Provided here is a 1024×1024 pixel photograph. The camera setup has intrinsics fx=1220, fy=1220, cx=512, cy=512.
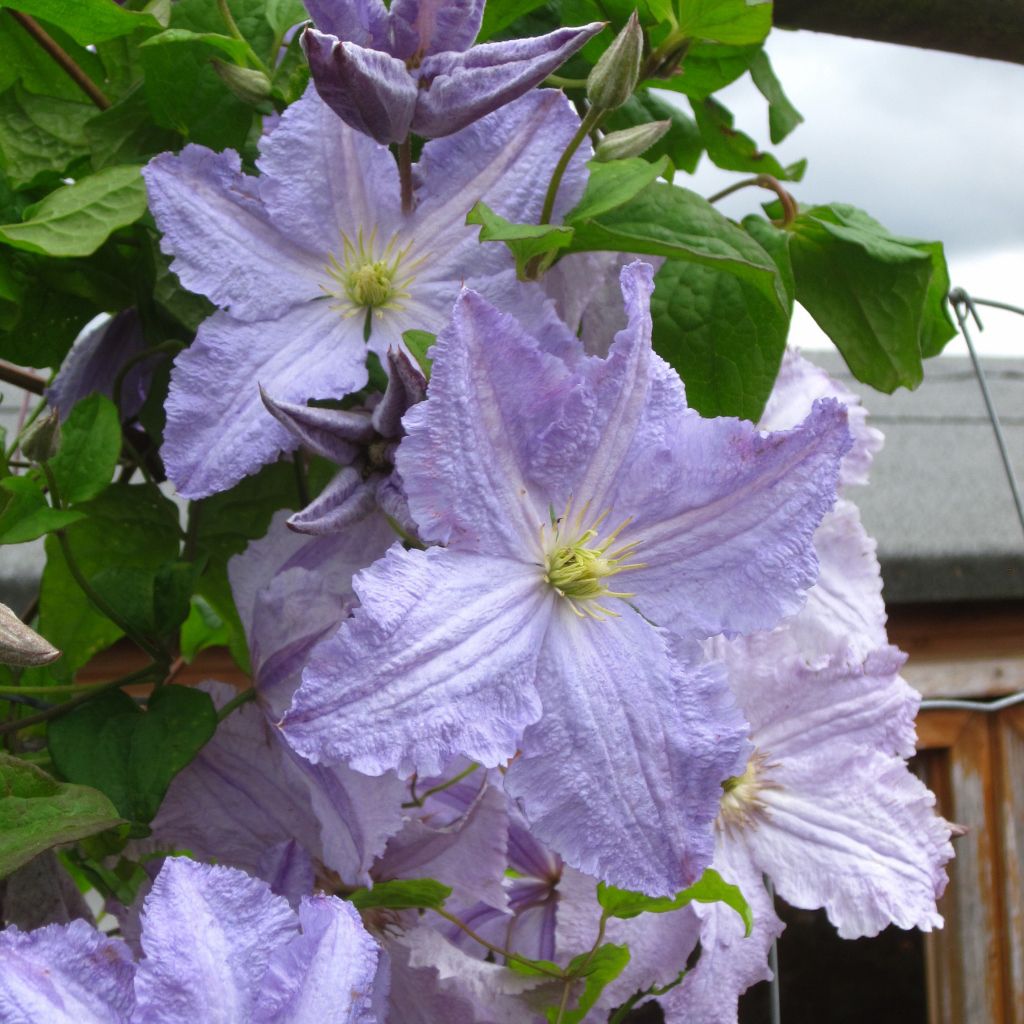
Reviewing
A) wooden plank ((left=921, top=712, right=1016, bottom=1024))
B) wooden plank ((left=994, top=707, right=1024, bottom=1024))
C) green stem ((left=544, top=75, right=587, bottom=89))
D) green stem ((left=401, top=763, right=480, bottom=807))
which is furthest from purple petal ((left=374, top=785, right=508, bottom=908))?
wooden plank ((left=994, top=707, right=1024, bottom=1024))

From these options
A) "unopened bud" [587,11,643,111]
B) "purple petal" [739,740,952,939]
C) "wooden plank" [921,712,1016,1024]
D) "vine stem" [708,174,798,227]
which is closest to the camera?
"unopened bud" [587,11,643,111]

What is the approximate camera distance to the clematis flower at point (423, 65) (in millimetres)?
413

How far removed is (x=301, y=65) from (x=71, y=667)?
35cm

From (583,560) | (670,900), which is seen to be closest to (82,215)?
(583,560)

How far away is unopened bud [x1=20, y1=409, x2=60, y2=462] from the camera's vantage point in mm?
523

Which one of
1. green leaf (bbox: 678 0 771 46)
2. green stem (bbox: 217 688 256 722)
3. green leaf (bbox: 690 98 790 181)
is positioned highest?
green leaf (bbox: 690 98 790 181)

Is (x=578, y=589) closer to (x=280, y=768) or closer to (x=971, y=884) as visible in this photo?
(x=280, y=768)

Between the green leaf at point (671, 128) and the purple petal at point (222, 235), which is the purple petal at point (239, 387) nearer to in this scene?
the purple petal at point (222, 235)

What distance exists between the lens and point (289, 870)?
1.69 ft

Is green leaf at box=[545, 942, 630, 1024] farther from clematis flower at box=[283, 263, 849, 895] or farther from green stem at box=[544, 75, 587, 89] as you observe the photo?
green stem at box=[544, 75, 587, 89]

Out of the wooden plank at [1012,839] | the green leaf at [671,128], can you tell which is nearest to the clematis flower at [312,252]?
the green leaf at [671,128]

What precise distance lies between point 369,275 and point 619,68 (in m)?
0.13

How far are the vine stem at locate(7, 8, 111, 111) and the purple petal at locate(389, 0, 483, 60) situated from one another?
24cm

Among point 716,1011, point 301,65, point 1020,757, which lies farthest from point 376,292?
point 1020,757
